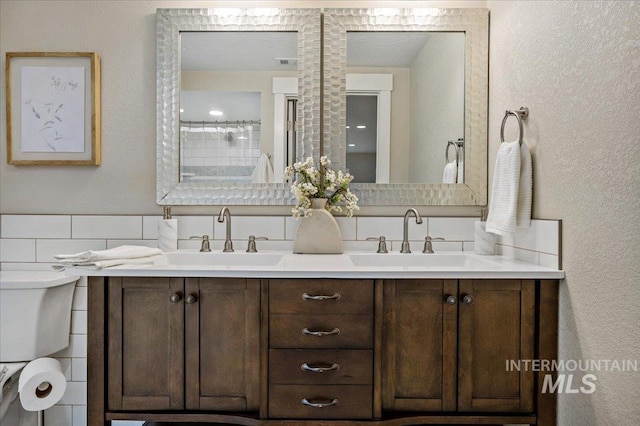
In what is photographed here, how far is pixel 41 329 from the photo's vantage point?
170 cm

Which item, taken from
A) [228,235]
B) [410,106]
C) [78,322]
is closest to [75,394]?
[78,322]

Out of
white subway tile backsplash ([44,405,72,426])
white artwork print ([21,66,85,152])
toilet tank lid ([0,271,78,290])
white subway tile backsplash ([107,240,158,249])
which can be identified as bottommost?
white subway tile backsplash ([44,405,72,426])

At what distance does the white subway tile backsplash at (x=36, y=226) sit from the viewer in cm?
194

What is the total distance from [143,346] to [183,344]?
139 mm

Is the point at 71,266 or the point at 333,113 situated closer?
the point at 71,266

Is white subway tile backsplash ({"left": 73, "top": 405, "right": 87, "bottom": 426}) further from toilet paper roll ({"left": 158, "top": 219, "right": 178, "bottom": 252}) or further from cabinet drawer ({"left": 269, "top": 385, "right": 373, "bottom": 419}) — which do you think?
cabinet drawer ({"left": 269, "top": 385, "right": 373, "bottom": 419})

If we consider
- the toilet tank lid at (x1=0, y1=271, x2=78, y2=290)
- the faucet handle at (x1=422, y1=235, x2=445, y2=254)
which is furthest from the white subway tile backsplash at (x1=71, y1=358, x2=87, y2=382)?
the faucet handle at (x1=422, y1=235, x2=445, y2=254)

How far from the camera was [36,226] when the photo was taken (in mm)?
1940

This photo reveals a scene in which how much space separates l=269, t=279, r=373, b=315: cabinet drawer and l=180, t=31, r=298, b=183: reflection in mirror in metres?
0.68

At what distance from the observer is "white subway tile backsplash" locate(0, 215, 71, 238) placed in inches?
76.2

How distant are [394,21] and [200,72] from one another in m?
0.92

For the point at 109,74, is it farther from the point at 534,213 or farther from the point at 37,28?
the point at 534,213

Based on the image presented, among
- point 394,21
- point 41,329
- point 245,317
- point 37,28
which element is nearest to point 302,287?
point 245,317

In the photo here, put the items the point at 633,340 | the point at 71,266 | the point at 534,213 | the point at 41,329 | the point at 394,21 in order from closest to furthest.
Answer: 1. the point at 633,340
2. the point at 71,266
3. the point at 534,213
4. the point at 41,329
5. the point at 394,21
